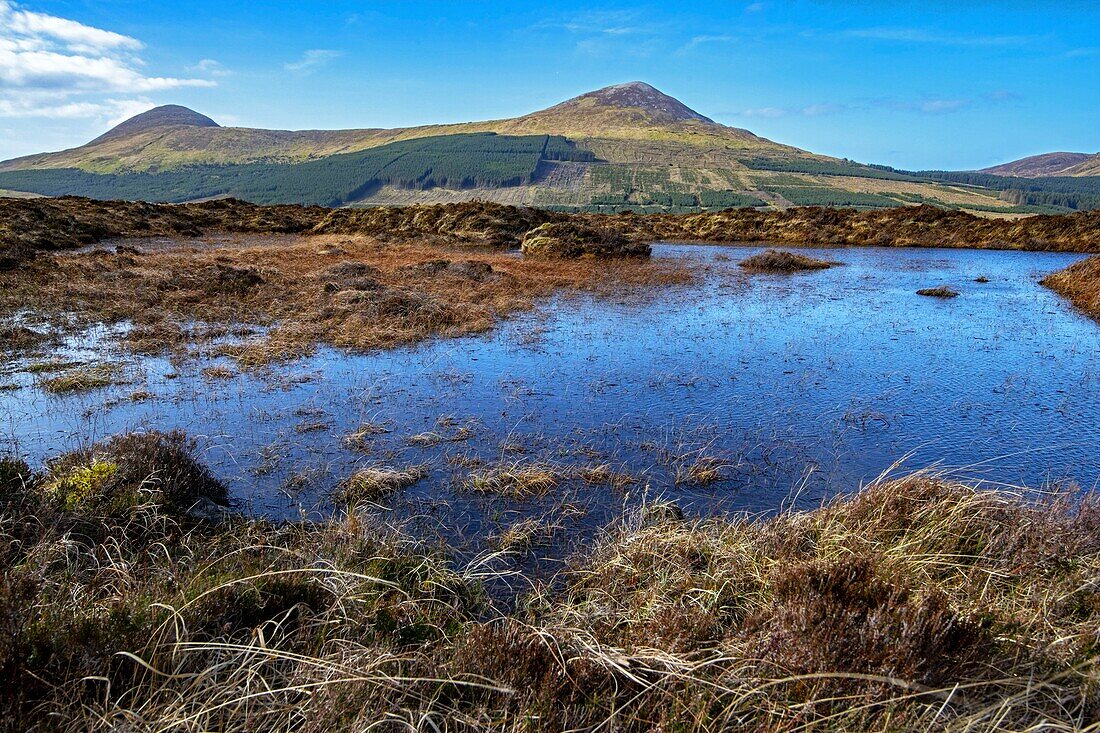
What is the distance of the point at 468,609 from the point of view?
174 inches

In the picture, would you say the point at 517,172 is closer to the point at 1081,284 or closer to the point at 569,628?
the point at 1081,284

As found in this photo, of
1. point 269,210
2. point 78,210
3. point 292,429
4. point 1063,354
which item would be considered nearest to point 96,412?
point 292,429

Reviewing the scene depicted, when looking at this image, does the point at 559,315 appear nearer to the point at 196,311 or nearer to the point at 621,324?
the point at 621,324

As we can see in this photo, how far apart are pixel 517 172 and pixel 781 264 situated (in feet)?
355

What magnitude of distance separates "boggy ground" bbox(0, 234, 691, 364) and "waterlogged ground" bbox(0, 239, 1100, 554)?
154 centimetres

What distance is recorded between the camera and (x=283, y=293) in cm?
1800

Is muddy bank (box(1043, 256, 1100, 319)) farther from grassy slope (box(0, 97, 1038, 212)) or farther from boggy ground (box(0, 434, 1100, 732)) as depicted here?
grassy slope (box(0, 97, 1038, 212))

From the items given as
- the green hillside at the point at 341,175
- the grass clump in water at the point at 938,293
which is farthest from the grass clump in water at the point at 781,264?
the green hillside at the point at 341,175

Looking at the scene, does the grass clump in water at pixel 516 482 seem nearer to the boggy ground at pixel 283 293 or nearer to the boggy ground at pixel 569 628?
the boggy ground at pixel 569 628

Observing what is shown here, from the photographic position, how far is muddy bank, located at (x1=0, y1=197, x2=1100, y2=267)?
3221 centimetres

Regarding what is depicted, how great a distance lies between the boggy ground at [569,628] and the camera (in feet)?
9.02

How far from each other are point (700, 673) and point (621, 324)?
1225 cm

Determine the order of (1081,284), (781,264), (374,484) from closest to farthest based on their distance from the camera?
(374,484), (1081,284), (781,264)

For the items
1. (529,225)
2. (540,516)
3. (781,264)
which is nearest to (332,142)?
(529,225)
